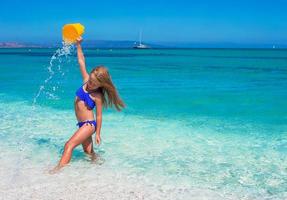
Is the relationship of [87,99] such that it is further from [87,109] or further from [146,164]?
[146,164]

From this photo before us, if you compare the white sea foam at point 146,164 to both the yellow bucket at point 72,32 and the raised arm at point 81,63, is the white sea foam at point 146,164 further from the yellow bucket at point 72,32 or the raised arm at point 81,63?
the yellow bucket at point 72,32

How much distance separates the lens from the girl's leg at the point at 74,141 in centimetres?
591

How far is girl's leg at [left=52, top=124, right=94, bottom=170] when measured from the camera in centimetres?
591

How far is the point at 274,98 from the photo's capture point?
47.8 ft

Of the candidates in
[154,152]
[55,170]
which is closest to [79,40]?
[55,170]

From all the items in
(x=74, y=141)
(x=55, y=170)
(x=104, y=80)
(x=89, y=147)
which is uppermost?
(x=104, y=80)

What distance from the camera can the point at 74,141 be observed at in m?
5.91

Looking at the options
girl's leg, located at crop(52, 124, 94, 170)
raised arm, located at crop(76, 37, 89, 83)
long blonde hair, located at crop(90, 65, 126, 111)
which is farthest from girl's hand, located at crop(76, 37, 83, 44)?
girl's leg, located at crop(52, 124, 94, 170)

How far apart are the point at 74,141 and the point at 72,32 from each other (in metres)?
1.56

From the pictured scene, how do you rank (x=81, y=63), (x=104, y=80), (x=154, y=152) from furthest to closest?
(x=154, y=152)
(x=81, y=63)
(x=104, y=80)

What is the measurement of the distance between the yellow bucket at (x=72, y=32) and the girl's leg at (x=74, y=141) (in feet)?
4.17

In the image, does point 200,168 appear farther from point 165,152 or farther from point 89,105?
point 89,105

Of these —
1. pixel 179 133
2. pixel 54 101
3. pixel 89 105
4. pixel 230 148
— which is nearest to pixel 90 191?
pixel 89 105

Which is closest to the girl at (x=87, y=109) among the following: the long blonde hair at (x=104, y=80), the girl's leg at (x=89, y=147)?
the long blonde hair at (x=104, y=80)
